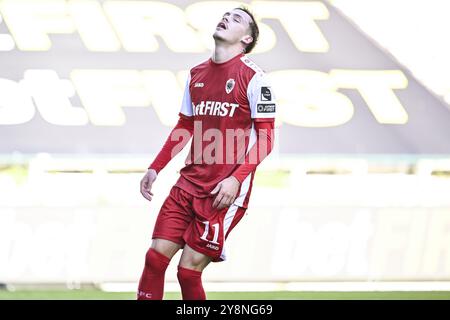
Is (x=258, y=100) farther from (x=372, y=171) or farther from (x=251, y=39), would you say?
(x=372, y=171)

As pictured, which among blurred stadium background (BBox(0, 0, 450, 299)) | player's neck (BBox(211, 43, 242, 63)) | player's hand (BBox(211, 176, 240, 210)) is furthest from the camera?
blurred stadium background (BBox(0, 0, 450, 299))

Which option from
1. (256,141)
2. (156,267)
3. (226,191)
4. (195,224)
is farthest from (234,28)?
(156,267)

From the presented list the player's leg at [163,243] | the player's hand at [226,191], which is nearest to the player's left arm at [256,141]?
the player's hand at [226,191]

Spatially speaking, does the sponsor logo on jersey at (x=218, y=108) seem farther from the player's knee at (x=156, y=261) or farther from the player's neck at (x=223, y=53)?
the player's knee at (x=156, y=261)

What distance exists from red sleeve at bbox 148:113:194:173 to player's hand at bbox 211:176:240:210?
382 mm

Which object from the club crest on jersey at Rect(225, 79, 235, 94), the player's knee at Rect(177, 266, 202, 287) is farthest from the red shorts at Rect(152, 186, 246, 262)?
the club crest on jersey at Rect(225, 79, 235, 94)

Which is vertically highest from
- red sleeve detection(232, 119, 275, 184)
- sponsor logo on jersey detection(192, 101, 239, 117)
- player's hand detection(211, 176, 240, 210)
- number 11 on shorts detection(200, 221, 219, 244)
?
sponsor logo on jersey detection(192, 101, 239, 117)

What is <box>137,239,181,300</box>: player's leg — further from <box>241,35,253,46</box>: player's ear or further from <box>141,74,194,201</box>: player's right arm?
<box>241,35,253,46</box>: player's ear

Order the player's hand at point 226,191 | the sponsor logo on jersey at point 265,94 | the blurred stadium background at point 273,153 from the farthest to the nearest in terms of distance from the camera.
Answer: the blurred stadium background at point 273,153 < the sponsor logo on jersey at point 265,94 < the player's hand at point 226,191

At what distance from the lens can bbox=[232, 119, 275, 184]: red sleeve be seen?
5262mm

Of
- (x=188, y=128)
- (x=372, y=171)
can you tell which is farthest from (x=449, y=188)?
(x=188, y=128)

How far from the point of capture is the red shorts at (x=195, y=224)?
17.3 feet

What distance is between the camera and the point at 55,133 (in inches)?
316

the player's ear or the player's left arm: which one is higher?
the player's ear
